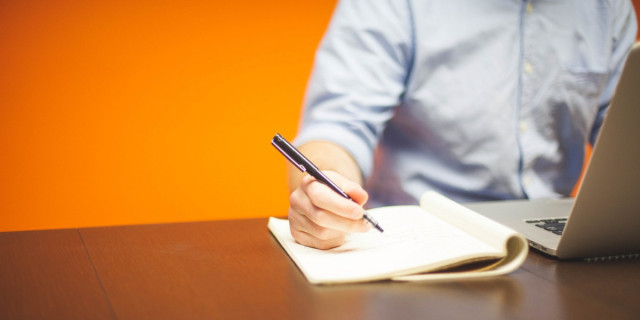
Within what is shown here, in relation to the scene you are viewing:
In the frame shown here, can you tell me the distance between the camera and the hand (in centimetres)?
54

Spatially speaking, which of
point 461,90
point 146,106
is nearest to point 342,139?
point 461,90

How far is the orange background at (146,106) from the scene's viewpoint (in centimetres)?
167

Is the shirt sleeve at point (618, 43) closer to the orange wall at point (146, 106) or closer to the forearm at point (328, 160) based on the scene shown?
the forearm at point (328, 160)

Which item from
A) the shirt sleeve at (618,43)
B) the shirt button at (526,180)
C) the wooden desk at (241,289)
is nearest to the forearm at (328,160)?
the wooden desk at (241,289)

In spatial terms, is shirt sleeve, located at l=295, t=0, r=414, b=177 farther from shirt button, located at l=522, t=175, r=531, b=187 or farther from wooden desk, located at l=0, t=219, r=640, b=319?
wooden desk, located at l=0, t=219, r=640, b=319

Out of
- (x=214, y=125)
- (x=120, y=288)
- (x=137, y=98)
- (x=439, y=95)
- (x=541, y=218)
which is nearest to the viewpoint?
(x=120, y=288)

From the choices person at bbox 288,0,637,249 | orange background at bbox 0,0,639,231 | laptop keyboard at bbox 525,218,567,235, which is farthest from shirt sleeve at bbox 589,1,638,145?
orange background at bbox 0,0,639,231

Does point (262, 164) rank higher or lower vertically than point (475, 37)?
lower

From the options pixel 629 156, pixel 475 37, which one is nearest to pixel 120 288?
pixel 629 156

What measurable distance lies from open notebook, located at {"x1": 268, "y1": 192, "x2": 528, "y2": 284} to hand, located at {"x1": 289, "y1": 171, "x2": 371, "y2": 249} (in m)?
0.01

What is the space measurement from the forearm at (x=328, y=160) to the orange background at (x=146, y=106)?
3.56 feet

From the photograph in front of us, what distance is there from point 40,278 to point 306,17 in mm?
1677

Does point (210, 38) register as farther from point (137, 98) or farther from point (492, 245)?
point (492, 245)

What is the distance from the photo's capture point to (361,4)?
3.57 feet
